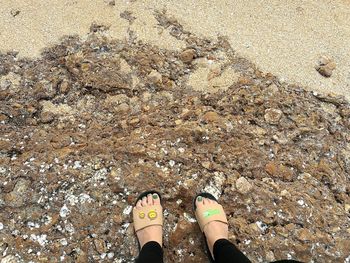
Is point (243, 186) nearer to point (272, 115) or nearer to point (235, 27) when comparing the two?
point (272, 115)

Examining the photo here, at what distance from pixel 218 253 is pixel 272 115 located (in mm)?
866

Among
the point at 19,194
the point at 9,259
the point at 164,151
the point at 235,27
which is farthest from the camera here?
the point at 235,27

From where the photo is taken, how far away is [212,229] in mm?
1939

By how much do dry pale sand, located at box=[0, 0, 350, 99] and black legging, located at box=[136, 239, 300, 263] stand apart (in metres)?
1.10

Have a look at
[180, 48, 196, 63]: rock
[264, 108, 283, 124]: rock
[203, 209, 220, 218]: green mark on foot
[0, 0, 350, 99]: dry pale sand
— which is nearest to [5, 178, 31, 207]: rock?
[0, 0, 350, 99]: dry pale sand

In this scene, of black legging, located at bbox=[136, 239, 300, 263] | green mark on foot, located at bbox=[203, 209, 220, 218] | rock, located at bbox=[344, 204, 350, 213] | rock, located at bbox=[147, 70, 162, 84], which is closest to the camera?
black legging, located at bbox=[136, 239, 300, 263]

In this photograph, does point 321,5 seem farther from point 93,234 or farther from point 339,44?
point 93,234

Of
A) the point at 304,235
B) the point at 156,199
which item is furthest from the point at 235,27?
the point at 304,235

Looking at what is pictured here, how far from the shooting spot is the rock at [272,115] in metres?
2.20

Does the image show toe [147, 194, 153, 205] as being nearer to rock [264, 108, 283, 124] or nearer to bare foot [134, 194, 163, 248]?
bare foot [134, 194, 163, 248]

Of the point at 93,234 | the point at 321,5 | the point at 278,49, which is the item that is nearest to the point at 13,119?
the point at 93,234

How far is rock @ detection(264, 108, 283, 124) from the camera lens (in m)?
2.20

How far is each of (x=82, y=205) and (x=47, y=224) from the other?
0.65 ft

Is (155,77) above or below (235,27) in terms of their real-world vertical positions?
below
